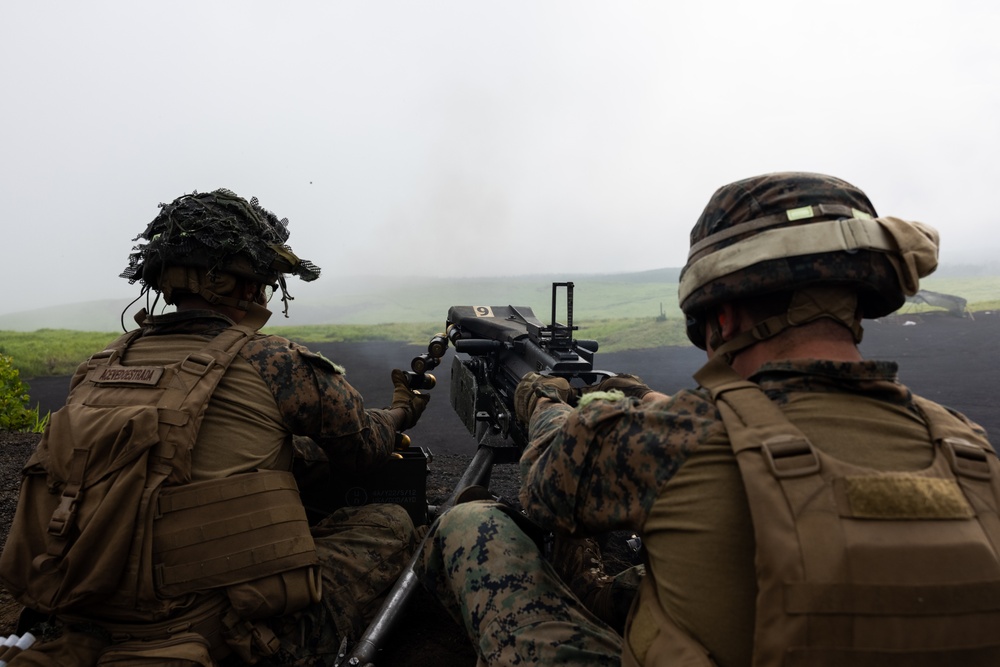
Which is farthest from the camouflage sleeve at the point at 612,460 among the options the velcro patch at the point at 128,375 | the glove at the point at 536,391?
the velcro patch at the point at 128,375

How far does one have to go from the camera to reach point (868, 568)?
141 centimetres

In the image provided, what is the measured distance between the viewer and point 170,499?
249 centimetres

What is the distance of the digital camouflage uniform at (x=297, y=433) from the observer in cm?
270

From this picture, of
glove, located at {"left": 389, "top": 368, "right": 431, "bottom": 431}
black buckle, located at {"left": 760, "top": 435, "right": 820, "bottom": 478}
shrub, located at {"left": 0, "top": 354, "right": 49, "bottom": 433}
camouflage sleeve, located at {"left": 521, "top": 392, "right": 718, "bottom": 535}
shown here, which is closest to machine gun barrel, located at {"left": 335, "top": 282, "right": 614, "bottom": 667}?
glove, located at {"left": 389, "top": 368, "right": 431, "bottom": 431}

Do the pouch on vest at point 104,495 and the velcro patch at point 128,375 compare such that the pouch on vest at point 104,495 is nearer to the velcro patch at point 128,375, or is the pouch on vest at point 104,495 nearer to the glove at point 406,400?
the velcro patch at point 128,375

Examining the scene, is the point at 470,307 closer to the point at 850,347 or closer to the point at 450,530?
the point at 450,530

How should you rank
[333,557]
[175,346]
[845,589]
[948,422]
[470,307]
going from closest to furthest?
[845,589], [948,422], [175,346], [333,557], [470,307]

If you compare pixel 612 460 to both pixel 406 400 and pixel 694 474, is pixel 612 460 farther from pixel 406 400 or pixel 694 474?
pixel 406 400

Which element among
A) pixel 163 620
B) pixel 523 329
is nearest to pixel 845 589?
pixel 163 620

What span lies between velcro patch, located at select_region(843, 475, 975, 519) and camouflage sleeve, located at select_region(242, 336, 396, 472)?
82.8 inches

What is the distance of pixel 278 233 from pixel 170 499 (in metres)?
1.53

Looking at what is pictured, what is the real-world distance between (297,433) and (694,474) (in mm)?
1898

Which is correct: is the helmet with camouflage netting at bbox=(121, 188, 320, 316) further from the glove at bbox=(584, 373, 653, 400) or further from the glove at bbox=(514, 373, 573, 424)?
the glove at bbox=(584, 373, 653, 400)

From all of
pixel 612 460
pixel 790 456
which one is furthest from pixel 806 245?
→ pixel 612 460
